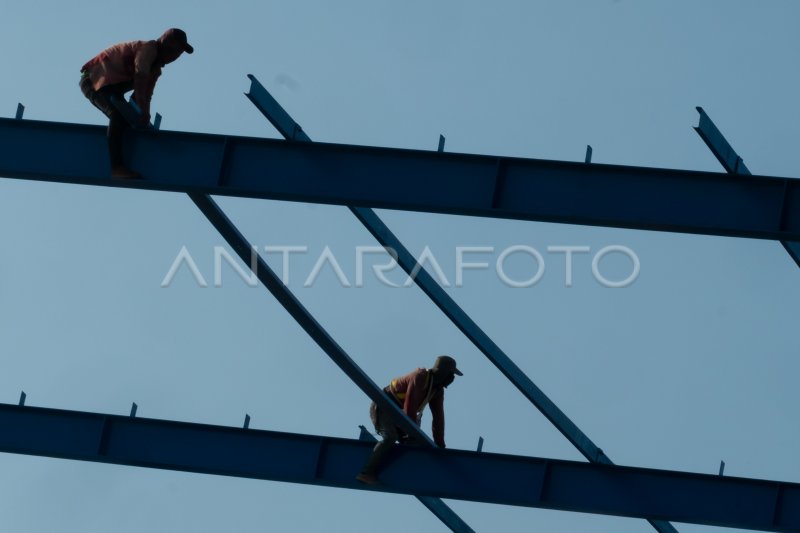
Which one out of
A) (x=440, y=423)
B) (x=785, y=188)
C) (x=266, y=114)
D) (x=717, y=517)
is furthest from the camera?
(x=440, y=423)

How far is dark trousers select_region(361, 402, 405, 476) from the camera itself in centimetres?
1600

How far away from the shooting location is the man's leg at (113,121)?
13.4 meters

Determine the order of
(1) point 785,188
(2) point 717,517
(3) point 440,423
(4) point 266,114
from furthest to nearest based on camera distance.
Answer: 1. (3) point 440,423
2. (2) point 717,517
3. (4) point 266,114
4. (1) point 785,188

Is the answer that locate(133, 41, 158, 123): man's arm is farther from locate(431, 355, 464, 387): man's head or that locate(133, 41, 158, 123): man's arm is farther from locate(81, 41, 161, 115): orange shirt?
locate(431, 355, 464, 387): man's head

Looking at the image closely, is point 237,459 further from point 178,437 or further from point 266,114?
point 266,114

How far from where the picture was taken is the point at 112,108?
1350 centimetres

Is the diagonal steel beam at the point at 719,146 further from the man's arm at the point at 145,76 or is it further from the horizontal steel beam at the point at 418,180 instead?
the man's arm at the point at 145,76

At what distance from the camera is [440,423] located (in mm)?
16531

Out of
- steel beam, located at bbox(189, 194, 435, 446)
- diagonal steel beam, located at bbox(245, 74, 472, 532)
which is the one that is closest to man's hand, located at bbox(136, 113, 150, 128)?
steel beam, located at bbox(189, 194, 435, 446)

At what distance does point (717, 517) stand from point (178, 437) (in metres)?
5.52

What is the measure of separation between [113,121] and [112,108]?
0.12 meters

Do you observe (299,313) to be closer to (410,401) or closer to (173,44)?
(410,401)

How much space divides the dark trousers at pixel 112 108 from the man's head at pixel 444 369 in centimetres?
419

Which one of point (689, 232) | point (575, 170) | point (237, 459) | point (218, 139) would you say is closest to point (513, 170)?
point (575, 170)
